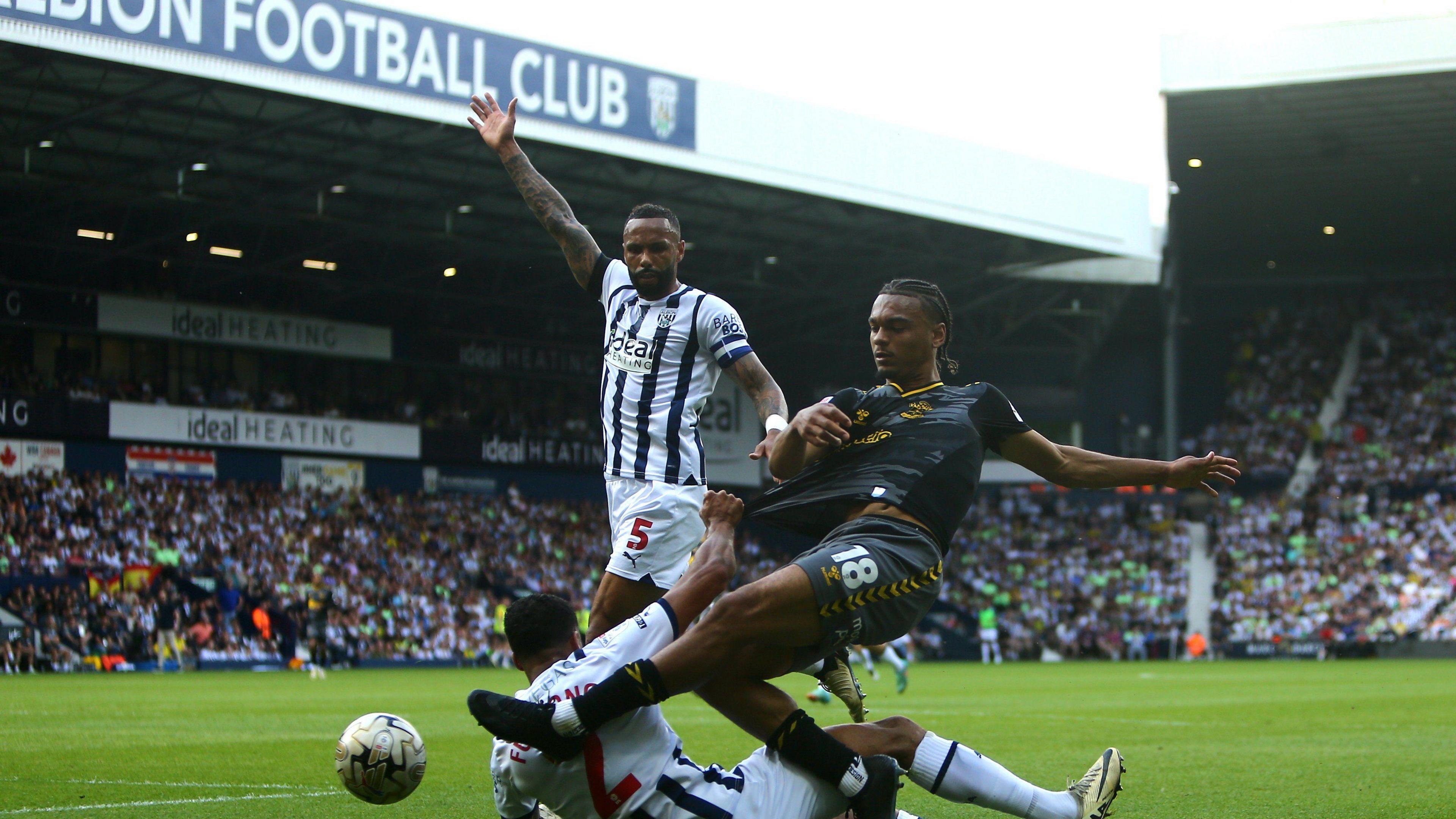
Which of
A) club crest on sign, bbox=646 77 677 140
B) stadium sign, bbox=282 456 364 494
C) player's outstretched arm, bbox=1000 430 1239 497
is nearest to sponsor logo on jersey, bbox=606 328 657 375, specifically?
player's outstretched arm, bbox=1000 430 1239 497

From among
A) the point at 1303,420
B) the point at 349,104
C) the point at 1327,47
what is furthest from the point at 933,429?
the point at 1303,420

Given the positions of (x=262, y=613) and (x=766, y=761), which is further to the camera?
(x=262, y=613)

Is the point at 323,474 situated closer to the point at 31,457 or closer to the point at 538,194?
the point at 31,457

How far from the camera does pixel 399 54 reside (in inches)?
943

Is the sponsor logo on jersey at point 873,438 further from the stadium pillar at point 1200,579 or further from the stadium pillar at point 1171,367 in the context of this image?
the stadium pillar at point 1171,367

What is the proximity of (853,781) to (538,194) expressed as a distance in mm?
3520

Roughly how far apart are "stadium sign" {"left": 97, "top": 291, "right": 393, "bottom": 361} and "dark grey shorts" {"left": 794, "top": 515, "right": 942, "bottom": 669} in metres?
31.6

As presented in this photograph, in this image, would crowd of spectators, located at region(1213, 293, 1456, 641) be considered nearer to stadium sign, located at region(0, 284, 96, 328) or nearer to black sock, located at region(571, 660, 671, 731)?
stadium sign, located at region(0, 284, 96, 328)

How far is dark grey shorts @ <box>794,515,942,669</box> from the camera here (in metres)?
5.10

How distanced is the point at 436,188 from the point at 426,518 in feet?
35.3

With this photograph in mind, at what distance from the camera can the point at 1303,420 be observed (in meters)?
45.0

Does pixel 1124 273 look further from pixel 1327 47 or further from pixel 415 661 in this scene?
pixel 415 661

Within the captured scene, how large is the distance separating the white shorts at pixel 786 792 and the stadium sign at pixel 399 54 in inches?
744

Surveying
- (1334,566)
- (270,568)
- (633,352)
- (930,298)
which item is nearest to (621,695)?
(930,298)
